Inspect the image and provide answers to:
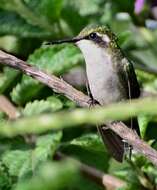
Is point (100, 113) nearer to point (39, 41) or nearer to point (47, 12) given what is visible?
point (47, 12)

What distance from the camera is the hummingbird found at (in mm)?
1899

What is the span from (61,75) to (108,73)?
0.22 meters

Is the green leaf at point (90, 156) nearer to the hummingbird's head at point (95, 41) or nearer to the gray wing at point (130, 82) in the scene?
the gray wing at point (130, 82)

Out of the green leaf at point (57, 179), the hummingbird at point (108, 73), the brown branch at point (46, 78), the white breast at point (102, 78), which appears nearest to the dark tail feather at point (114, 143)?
the hummingbird at point (108, 73)

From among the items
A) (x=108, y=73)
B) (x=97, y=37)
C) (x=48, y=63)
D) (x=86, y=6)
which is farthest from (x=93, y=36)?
(x=86, y=6)

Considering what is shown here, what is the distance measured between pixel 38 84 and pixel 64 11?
0.60m

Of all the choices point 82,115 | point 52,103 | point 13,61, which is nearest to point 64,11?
point 52,103

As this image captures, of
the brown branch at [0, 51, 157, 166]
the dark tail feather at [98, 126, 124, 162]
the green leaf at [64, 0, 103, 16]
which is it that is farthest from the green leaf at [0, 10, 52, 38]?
the brown branch at [0, 51, 157, 166]

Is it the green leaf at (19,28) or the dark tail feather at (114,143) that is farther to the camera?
the green leaf at (19,28)

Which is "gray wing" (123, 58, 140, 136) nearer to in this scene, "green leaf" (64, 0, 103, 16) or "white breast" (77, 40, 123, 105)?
"white breast" (77, 40, 123, 105)

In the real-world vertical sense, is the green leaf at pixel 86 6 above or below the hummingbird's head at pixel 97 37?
above

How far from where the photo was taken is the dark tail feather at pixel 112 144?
1.85 meters

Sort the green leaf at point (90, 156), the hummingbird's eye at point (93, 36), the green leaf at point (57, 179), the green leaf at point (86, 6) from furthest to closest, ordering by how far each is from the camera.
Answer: the green leaf at point (86, 6)
the green leaf at point (90, 156)
the hummingbird's eye at point (93, 36)
the green leaf at point (57, 179)

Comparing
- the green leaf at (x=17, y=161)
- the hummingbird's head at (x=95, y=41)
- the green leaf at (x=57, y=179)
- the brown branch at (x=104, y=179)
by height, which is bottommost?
the brown branch at (x=104, y=179)
